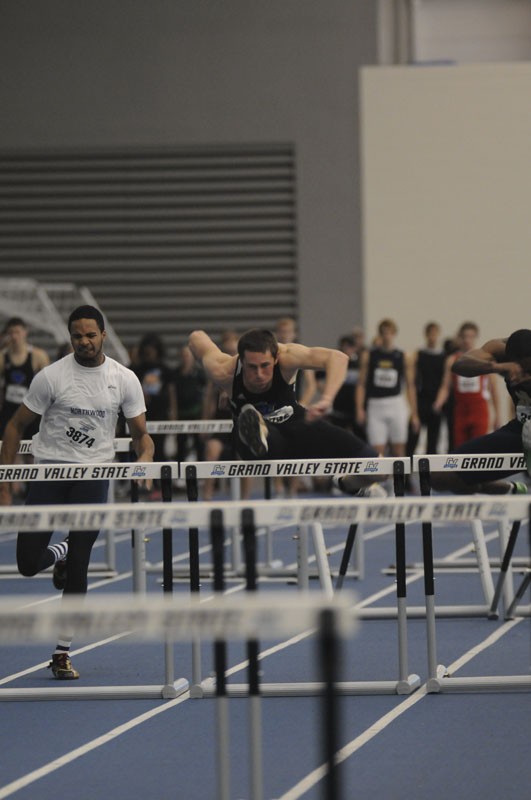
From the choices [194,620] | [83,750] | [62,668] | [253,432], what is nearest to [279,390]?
[253,432]

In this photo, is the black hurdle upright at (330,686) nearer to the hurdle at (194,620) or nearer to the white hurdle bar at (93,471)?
the hurdle at (194,620)

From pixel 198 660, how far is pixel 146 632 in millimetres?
3496

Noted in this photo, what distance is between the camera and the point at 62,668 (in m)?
7.14

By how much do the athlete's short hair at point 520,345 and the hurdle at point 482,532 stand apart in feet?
2.15

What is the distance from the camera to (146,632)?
3.10m

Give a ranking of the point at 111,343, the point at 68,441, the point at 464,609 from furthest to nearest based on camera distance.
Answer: the point at 111,343 → the point at 464,609 → the point at 68,441

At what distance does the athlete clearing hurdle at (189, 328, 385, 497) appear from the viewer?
→ 7047mm

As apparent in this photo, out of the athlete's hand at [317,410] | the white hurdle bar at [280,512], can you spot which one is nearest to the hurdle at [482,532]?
the athlete's hand at [317,410]

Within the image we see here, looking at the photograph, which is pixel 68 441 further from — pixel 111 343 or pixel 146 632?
pixel 111 343

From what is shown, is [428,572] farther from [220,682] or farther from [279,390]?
[220,682]

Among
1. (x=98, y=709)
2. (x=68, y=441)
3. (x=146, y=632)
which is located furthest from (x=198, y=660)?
(x=146, y=632)

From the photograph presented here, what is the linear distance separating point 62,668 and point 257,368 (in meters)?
1.84

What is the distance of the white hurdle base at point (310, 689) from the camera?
6.65 m

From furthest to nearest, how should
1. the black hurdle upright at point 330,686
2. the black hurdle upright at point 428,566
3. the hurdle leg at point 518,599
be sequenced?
the hurdle leg at point 518,599 < the black hurdle upright at point 428,566 < the black hurdle upright at point 330,686
